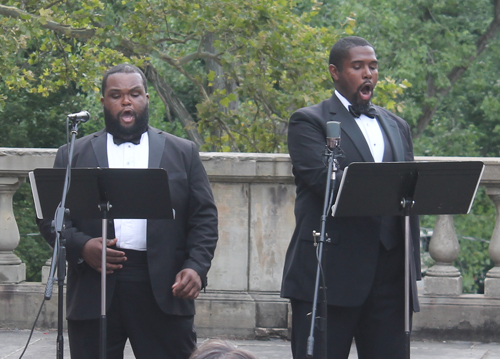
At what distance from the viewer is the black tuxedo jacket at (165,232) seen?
347cm

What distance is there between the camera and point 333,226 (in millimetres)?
3475

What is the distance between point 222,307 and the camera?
5637 millimetres

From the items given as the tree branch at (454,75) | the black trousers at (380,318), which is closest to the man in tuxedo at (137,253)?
the black trousers at (380,318)

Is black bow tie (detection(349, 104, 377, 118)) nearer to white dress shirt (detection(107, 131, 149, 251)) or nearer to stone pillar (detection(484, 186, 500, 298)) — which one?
white dress shirt (detection(107, 131, 149, 251))

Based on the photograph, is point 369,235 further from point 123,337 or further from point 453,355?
point 453,355

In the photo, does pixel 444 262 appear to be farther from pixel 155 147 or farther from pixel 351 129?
pixel 155 147

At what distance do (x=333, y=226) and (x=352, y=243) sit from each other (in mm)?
113

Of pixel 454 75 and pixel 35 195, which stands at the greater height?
pixel 454 75

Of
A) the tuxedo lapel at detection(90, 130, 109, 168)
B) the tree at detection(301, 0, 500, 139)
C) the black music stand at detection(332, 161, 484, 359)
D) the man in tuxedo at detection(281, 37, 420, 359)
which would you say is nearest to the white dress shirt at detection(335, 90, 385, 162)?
the man in tuxedo at detection(281, 37, 420, 359)

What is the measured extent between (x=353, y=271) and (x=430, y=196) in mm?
484

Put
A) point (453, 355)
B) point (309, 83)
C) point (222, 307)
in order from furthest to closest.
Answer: point (309, 83) < point (222, 307) < point (453, 355)

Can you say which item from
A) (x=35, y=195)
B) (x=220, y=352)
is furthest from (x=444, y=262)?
(x=220, y=352)

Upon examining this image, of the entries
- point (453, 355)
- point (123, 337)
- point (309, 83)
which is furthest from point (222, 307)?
point (309, 83)

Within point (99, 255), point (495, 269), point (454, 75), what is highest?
point (454, 75)
